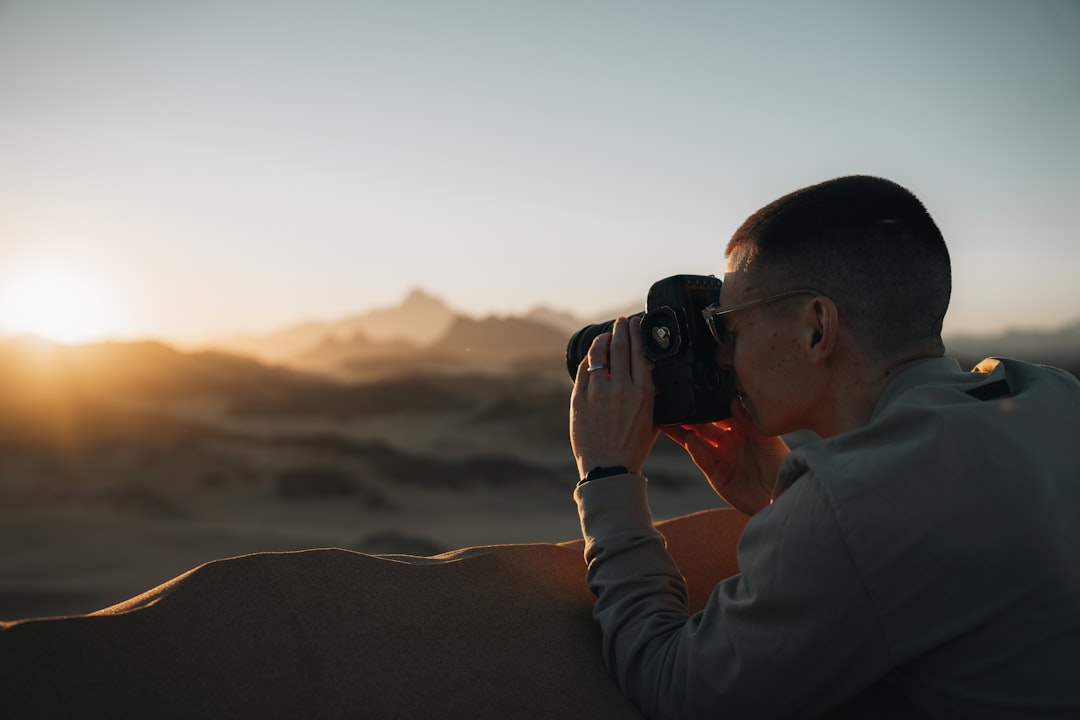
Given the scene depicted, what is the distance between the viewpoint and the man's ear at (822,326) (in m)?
1.77

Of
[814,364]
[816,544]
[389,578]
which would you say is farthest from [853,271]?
[389,578]

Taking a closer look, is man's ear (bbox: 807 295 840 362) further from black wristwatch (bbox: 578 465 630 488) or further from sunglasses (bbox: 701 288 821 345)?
black wristwatch (bbox: 578 465 630 488)

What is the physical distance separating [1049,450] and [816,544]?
47cm

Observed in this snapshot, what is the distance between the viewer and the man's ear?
5.80 ft

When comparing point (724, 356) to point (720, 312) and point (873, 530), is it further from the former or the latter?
point (873, 530)

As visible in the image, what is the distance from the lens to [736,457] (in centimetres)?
251

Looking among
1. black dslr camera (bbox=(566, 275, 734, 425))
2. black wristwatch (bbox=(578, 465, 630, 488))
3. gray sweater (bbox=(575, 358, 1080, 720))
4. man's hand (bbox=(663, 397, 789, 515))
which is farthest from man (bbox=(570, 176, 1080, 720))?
man's hand (bbox=(663, 397, 789, 515))

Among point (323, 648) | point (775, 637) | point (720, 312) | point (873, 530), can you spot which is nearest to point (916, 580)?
point (873, 530)

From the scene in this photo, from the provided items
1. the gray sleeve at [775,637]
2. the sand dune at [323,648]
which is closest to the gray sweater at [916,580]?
the gray sleeve at [775,637]

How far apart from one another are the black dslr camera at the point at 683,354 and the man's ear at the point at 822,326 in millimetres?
387

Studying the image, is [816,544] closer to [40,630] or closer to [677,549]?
[677,549]

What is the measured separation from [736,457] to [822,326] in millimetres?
811

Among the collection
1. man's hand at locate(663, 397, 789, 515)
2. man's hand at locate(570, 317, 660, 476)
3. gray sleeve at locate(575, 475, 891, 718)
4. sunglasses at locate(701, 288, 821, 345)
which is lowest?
gray sleeve at locate(575, 475, 891, 718)

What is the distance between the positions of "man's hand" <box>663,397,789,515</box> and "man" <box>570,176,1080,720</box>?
52 cm
